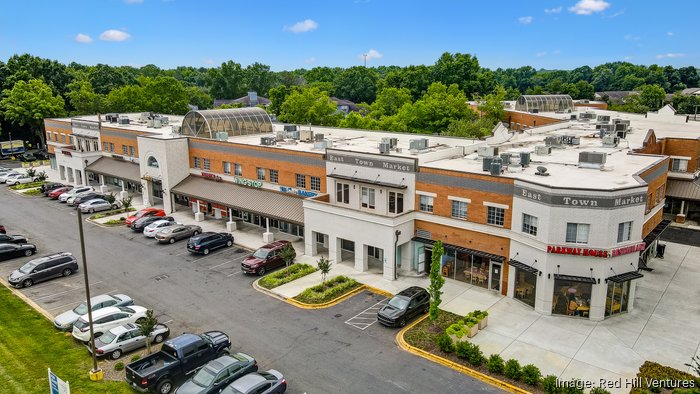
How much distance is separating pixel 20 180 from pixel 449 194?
66023 millimetres

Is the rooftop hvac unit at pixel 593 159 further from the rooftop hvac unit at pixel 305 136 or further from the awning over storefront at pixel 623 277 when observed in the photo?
the rooftop hvac unit at pixel 305 136

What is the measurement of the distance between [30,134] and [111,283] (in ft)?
281

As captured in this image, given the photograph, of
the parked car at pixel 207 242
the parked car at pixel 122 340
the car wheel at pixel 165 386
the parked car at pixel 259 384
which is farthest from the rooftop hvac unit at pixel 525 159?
the car wheel at pixel 165 386

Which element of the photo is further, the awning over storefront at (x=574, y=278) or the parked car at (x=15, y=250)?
the parked car at (x=15, y=250)

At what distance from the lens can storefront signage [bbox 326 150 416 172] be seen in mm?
39506

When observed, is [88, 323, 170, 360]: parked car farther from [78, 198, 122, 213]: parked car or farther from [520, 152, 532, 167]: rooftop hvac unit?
[78, 198, 122, 213]: parked car

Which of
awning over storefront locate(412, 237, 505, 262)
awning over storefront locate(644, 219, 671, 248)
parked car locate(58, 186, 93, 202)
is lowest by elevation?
parked car locate(58, 186, 93, 202)

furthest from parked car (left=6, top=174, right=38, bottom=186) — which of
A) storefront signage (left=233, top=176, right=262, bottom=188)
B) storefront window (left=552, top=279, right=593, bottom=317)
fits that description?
storefront window (left=552, top=279, right=593, bottom=317)

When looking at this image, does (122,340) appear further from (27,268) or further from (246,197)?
(246,197)

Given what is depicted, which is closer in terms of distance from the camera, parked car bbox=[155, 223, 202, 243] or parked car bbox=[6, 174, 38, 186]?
parked car bbox=[155, 223, 202, 243]

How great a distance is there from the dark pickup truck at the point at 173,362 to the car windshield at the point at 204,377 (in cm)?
183

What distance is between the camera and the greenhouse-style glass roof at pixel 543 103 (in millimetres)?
97312

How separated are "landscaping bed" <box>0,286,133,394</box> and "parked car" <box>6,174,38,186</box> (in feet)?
156

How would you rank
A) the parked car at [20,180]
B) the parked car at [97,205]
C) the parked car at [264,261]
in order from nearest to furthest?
the parked car at [264,261] < the parked car at [97,205] < the parked car at [20,180]
